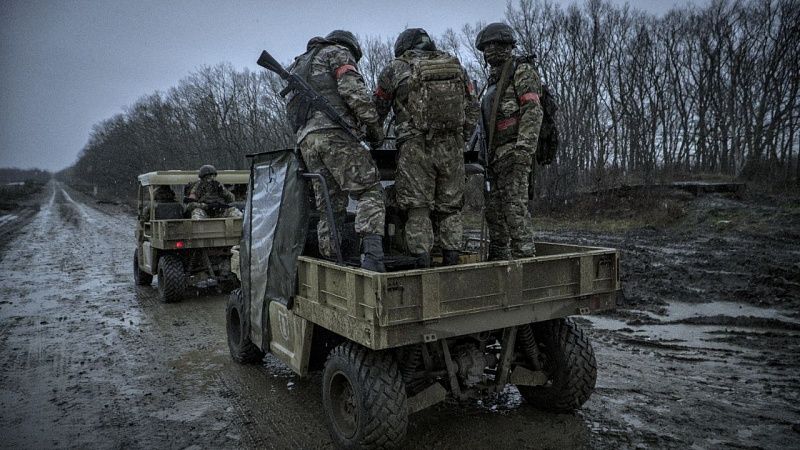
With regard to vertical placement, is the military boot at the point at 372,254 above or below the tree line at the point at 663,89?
below

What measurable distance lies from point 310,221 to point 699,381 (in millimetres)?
3601

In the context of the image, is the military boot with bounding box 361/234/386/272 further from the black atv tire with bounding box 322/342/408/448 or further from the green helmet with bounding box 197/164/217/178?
the green helmet with bounding box 197/164/217/178

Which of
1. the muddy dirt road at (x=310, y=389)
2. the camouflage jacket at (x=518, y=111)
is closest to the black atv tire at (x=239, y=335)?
the muddy dirt road at (x=310, y=389)

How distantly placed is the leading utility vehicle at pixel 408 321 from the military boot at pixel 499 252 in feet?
1.28

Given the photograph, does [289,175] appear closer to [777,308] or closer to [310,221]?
[310,221]

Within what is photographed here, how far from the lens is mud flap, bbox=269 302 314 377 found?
4.05 m

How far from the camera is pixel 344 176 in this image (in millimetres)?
4090

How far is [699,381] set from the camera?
184 inches

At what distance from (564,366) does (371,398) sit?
1525mm

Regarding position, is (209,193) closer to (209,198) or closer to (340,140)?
(209,198)

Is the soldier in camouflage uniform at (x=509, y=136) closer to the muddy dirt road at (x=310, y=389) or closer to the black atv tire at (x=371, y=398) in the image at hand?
the muddy dirt road at (x=310, y=389)

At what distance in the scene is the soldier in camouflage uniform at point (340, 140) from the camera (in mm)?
4066

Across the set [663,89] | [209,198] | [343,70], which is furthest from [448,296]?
[663,89]

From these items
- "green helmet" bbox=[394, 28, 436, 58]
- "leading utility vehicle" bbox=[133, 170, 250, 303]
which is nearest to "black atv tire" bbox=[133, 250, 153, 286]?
"leading utility vehicle" bbox=[133, 170, 250, 303]
